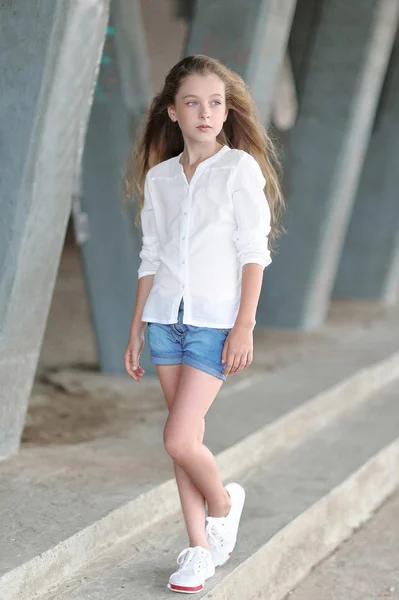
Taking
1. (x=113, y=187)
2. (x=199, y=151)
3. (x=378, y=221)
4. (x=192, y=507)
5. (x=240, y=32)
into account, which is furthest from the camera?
(x=378, y=221)

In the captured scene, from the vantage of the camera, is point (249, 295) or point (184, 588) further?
point (184, 588)

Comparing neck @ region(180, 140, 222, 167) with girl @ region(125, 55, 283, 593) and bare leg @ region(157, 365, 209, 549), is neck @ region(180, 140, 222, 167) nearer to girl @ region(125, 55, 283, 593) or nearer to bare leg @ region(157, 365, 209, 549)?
girl @ region(125, 55, 283, 593)

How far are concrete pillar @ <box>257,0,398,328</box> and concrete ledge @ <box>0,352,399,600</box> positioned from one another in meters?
2.31

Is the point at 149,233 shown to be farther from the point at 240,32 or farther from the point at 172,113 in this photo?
the point at 240,32

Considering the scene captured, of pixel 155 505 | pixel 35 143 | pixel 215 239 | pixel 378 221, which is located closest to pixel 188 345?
pixel 215 239

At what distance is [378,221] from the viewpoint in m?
11.3

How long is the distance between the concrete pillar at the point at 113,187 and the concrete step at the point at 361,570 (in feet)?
7.20

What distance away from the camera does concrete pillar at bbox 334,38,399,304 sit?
11094mm

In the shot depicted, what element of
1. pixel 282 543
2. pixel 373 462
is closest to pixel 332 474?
pixel 373 462

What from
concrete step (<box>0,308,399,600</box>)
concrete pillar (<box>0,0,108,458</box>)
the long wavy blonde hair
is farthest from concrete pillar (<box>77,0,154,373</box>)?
the long wavy blonde hair

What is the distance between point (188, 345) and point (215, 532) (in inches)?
26.6

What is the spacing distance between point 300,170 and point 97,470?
4.94 m

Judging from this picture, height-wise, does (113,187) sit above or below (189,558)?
above

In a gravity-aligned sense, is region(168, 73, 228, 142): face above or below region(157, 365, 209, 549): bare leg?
above
